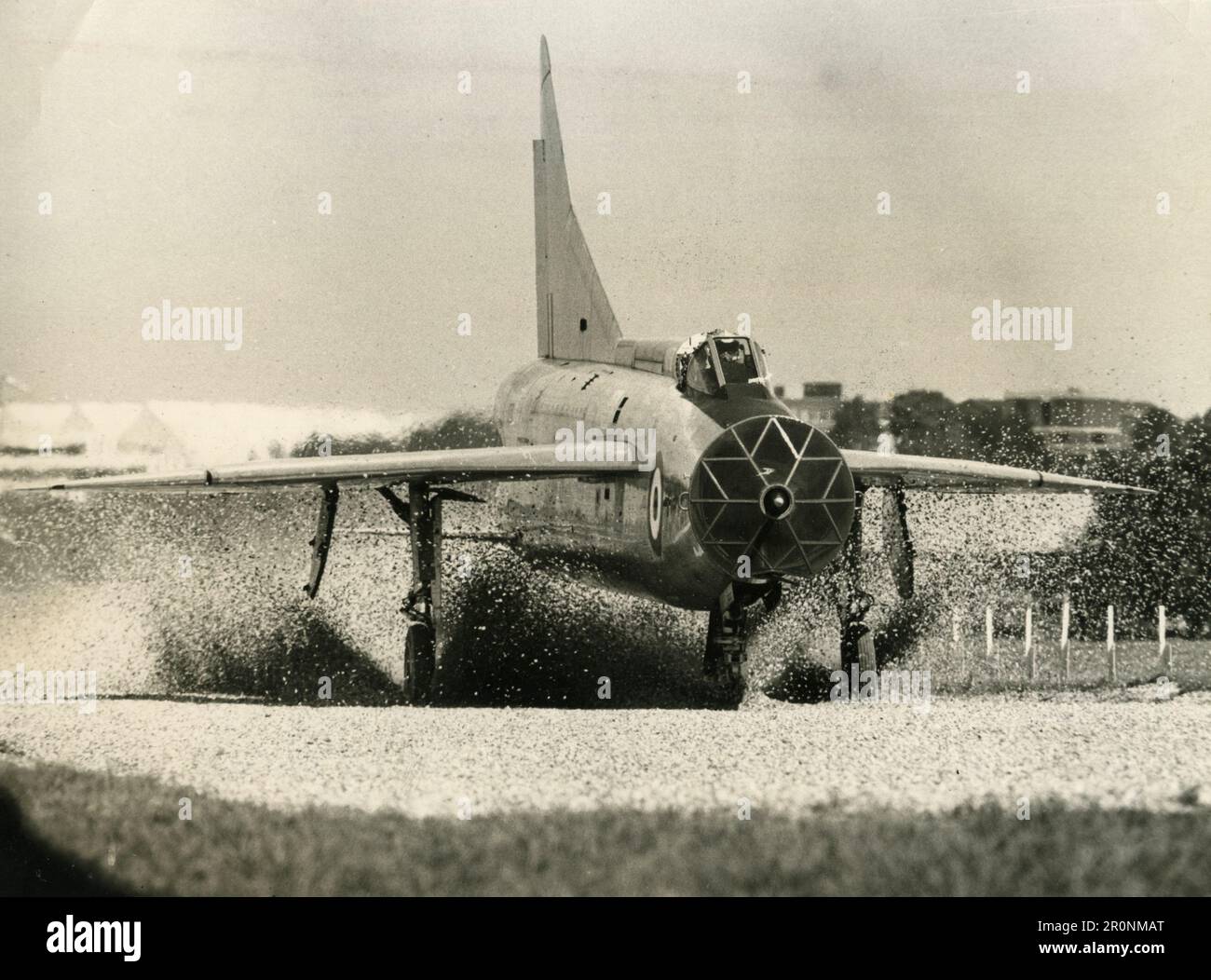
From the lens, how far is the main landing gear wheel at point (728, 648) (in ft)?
66.9

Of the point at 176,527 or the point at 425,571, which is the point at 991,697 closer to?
the point at 425,571

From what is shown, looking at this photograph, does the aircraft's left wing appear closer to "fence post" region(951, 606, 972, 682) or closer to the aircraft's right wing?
the aircraft's right wing

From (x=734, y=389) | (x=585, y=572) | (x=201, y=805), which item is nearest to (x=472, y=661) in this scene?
(x=585, y=572)

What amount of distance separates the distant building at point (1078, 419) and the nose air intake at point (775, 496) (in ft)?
35.5

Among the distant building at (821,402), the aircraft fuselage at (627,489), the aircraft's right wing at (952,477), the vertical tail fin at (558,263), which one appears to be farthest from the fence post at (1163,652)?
the vertical tail fin at (558,263)

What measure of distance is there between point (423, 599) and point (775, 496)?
708cm

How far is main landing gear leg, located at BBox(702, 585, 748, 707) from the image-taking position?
20203 millimetres

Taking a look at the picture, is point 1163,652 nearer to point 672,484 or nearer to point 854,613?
point 854,613

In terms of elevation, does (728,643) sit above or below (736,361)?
below

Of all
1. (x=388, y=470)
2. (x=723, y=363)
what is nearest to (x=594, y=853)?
(x=723, y=363)

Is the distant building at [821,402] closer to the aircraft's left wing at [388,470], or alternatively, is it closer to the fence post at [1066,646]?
the fence post at [1066,646]

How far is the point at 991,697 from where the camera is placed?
23.2 metres

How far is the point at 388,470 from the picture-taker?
21.5m

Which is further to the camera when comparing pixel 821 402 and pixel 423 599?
pixel 821 402
